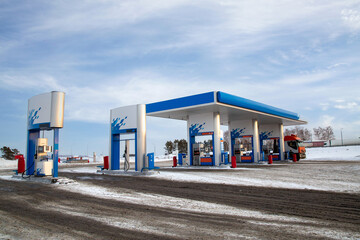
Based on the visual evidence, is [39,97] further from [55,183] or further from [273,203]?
[273,203]

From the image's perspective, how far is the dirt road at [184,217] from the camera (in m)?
4.97

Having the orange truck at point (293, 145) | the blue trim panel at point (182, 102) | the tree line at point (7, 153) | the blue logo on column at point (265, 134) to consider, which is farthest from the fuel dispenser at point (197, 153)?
the tree line at point (7, 153)

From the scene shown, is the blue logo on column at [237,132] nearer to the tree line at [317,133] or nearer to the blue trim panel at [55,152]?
the blue trim panel at [55,152]

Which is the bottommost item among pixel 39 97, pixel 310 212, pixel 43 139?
pixel 310 212

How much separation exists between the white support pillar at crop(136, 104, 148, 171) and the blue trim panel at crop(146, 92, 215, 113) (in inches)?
234

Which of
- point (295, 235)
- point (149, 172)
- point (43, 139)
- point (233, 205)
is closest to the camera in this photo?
point (295, 235)

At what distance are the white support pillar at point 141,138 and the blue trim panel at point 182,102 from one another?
5934 millimetres

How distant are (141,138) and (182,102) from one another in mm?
7039

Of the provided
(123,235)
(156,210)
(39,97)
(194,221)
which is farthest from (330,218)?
(39,97)

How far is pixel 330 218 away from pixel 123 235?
15.5 feet

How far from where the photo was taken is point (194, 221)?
231 inches

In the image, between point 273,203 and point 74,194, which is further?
point 74,194

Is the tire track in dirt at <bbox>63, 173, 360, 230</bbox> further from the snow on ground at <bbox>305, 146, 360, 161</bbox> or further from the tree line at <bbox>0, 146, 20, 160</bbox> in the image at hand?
the tree line at <bbox>0, 146, 20, 160</bbox>

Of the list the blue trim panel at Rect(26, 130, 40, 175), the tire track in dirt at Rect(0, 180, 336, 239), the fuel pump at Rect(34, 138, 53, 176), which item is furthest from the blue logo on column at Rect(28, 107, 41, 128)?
the tire track in dirt at Rect(0, 180, 336, 239)
